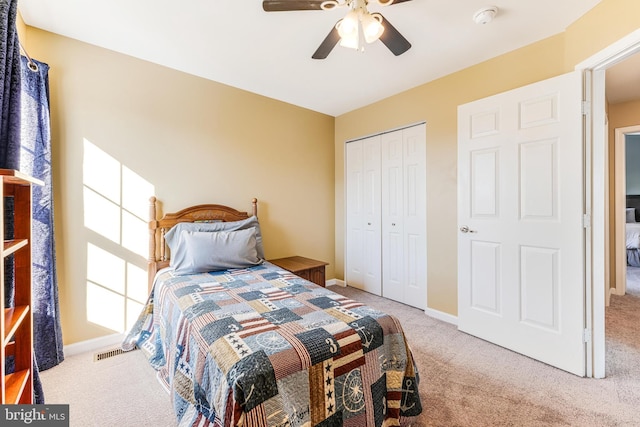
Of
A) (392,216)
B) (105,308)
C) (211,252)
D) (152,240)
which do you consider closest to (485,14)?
(392,216)

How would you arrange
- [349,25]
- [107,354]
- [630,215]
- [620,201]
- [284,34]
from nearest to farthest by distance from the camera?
[349,25], [284,34], [107,354], [620,201], [630,215]

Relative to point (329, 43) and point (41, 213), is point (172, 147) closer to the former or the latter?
point (41, 213)

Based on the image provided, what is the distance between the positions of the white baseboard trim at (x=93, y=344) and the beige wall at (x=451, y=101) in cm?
306

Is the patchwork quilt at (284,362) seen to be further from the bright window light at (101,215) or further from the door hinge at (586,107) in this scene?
the door hinge at (586,107)

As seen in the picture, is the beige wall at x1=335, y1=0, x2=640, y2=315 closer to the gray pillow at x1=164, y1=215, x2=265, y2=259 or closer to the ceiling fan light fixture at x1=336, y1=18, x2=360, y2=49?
the ceiling fan light fixture at x1=336, y1=18, x2=360, y2=49

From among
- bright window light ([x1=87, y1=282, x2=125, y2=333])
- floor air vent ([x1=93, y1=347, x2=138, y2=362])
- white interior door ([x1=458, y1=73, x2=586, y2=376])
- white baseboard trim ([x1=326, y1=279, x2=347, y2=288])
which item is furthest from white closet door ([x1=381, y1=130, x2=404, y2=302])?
bright window light ([x1=87, y1=282, x2=125, y2=333])

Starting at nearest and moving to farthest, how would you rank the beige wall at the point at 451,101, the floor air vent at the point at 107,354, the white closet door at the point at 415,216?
1. the beige wall at the point at 451,101
2. the floor air vent at the point at 107,354
3. the white closet door at the point at 415,216

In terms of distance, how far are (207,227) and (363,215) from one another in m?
2.06

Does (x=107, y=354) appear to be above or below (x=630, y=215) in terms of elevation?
below

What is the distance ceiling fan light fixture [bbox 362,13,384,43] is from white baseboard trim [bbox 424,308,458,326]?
8.58ft

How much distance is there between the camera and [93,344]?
2.36m

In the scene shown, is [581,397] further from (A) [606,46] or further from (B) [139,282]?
(B) [139,282]

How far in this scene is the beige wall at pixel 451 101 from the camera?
1850 millimetres

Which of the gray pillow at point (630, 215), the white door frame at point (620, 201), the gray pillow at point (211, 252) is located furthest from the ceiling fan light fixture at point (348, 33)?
the gray pillow at point (630, 215)
